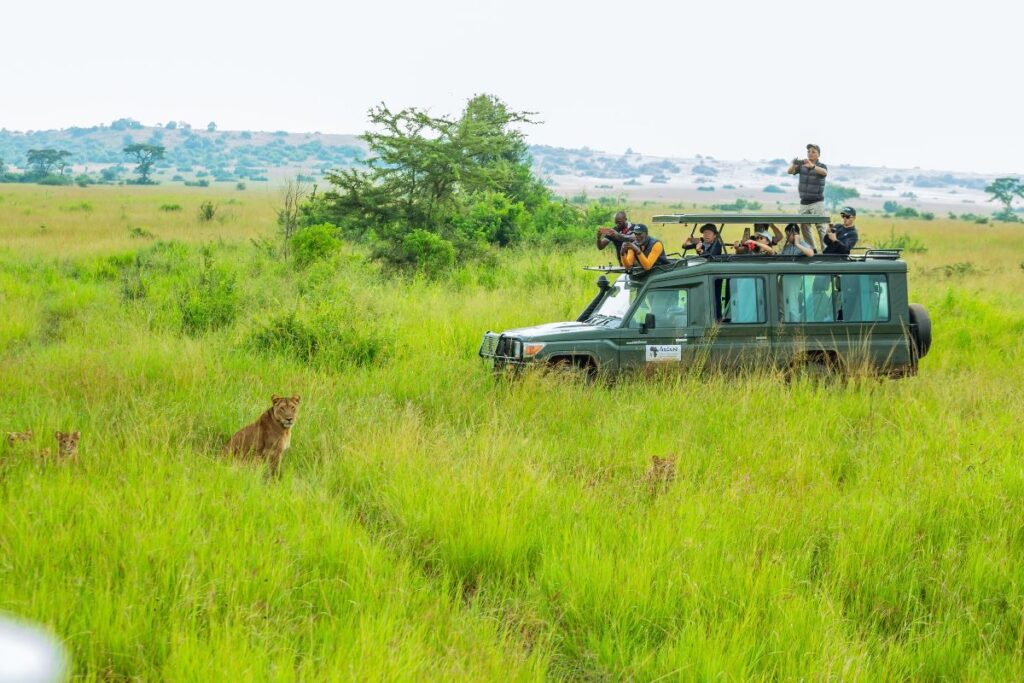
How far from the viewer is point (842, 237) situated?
12070 mm

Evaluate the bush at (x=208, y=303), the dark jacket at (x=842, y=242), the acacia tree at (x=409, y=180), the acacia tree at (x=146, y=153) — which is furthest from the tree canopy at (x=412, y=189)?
the acacia tree at (x=146, y=153)

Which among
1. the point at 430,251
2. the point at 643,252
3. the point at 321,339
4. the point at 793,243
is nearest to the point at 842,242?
the point at 793,243

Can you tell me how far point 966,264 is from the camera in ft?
84.3

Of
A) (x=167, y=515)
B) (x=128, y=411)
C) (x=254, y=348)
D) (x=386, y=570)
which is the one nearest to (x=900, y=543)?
(x=386, y=570)

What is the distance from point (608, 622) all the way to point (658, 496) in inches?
59.3

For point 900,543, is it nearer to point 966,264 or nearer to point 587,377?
point 587,377

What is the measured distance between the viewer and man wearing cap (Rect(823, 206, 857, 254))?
11648 millimetres

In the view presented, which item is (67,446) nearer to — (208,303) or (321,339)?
(321,339)

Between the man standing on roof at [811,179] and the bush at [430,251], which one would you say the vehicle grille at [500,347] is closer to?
the man standing on roof at [811,179]

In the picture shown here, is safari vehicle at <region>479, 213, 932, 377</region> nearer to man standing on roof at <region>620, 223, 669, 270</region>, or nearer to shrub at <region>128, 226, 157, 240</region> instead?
man standing on roof at <region>620, 223, 669, 270</region>

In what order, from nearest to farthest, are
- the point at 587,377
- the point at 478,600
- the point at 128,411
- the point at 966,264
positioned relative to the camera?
the point at 478,600, the point at 128,411, the point at 587,377, the point at 966,264

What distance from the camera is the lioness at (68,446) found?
644 cm

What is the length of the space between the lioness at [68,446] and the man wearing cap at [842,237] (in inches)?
341

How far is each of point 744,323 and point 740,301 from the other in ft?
0.75
